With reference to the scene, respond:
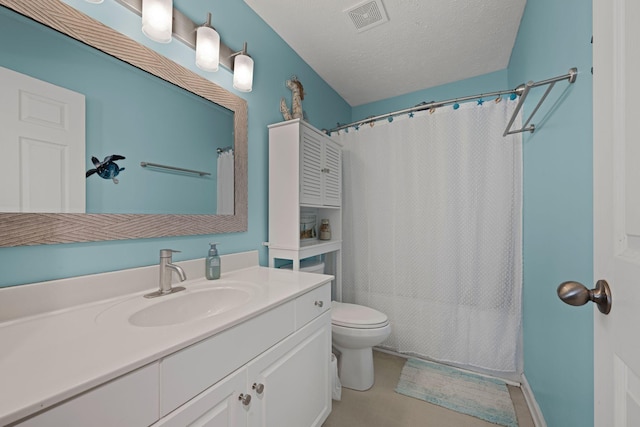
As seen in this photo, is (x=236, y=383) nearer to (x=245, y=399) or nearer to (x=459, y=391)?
(x=245, y=399)

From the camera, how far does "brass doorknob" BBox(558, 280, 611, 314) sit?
1.53 feet

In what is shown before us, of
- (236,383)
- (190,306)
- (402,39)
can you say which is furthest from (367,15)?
(236,383)

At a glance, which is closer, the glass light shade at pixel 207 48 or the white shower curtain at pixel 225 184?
the glass light shade at pixel 207 48

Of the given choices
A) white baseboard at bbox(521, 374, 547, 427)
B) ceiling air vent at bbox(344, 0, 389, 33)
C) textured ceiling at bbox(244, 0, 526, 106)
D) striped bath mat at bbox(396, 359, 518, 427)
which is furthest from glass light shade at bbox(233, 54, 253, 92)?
white baseboard at bbox(521, 374, 547, 427)

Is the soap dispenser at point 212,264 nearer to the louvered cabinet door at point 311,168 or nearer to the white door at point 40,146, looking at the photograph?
the white door at point 40,146

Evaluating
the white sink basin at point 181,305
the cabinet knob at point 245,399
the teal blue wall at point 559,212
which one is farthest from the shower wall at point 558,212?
the white sink basin at point 181,305

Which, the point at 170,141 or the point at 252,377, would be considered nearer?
the point at 252,377

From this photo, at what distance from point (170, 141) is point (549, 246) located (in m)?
1.81

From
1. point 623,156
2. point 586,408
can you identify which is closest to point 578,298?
point 623,156

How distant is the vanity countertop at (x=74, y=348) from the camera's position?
44 cm

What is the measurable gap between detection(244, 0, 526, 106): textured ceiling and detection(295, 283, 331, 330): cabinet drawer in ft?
5.27

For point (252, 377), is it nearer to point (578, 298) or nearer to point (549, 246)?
point (578, 298)

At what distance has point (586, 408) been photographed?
2.79 ft

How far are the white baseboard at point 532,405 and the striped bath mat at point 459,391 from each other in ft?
0.30
